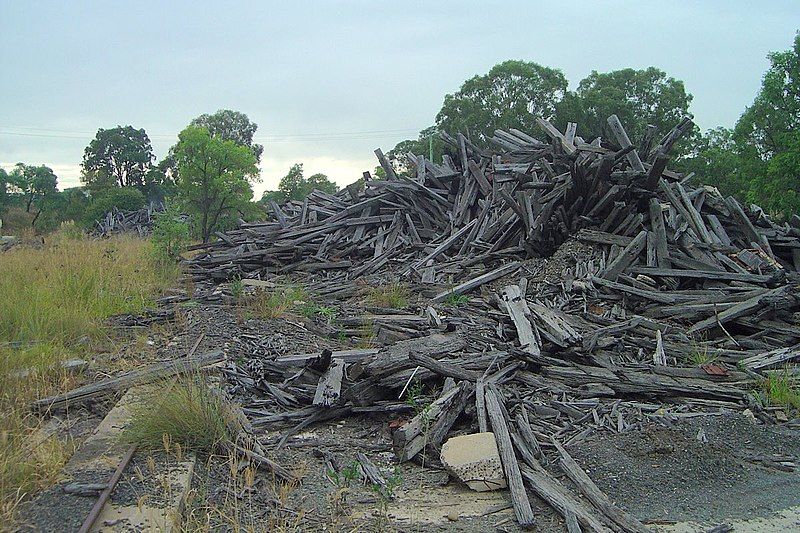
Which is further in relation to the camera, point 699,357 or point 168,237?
point 168,237

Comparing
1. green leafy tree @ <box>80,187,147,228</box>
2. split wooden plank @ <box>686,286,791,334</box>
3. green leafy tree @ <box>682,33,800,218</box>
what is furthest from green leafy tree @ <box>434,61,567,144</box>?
split wooden plank @ <box>686,286,791,334</box>

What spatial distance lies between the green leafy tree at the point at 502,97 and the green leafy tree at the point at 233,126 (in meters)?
20.6

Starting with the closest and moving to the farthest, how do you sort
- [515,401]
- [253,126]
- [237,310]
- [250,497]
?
[250,497], [515,401], [237,310], [253,126]

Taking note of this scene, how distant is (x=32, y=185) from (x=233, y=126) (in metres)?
17.3

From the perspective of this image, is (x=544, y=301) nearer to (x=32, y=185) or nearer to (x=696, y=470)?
(x=696, y=470)

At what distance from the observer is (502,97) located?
40.5 m

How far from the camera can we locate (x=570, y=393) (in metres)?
5.37

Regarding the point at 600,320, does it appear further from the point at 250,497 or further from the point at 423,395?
the point at 250,497

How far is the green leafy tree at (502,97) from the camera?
129 feet

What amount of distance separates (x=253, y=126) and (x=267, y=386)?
52174 mm

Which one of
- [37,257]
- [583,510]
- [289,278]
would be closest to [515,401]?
[583,510]

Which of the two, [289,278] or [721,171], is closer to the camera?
[289,278]

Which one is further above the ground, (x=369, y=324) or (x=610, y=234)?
(x=610, y=234)

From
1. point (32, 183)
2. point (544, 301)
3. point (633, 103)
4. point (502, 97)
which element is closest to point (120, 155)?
point (32, 183)
